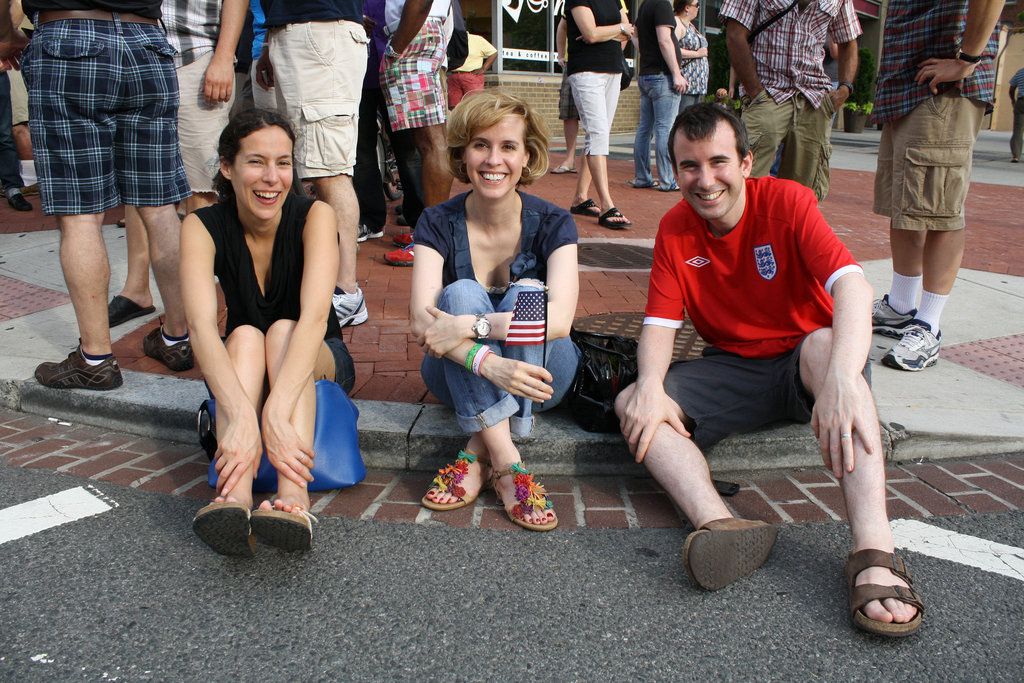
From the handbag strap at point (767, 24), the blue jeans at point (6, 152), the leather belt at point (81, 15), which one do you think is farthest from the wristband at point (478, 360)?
the blue jeans at point (6, 152)

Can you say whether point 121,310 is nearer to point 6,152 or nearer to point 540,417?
point 540,417

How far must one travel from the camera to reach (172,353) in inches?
147

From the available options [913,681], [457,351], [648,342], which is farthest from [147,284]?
[913,681]

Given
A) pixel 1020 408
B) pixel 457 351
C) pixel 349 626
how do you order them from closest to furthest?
1. pixel 349 626
2. pixel 457 351
3. pixel 1020 408

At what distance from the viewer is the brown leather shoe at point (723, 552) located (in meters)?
2.20

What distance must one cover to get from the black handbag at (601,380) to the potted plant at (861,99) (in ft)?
66.7

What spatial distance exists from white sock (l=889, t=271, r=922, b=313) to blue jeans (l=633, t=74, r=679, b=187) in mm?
4751

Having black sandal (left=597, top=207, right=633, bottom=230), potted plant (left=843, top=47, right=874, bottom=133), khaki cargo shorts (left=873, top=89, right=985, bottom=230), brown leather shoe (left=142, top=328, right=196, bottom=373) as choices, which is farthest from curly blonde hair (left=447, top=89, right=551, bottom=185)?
potted plant (left=843, top=47, right=874, bottom=133)

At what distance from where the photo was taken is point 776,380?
8.98ft

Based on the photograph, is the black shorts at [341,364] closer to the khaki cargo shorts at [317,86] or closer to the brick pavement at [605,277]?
the brick pavement at [605,277]

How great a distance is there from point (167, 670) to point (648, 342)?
5.49 feet

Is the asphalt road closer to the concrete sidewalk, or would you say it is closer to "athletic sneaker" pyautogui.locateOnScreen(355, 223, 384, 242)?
the concrete sidewalk

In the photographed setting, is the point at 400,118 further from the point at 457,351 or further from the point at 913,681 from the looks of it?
the point at 913,681

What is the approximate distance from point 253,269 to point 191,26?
1.85 meters
